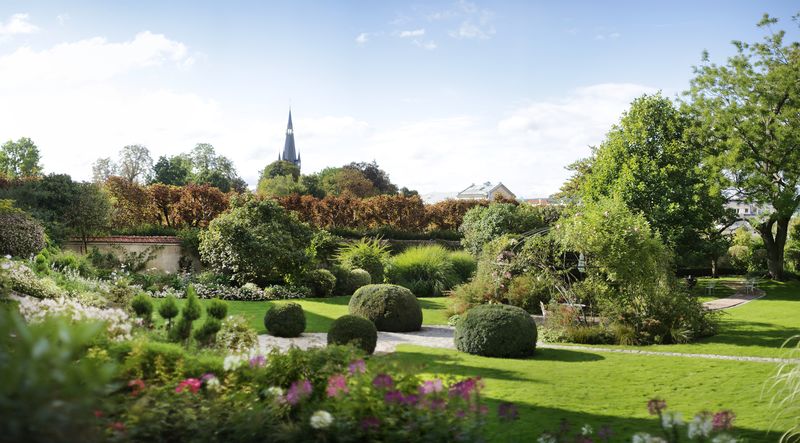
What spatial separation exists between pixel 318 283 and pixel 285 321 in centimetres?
808

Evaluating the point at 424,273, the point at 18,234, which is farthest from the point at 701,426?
the point at 424,273

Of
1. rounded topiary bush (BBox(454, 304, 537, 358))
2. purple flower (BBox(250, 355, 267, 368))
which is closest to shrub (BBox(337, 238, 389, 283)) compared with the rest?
rounded topiary bush (BBox(454, 304, 537, 358))

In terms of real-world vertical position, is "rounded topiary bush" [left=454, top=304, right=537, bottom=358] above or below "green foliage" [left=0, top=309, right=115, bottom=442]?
below

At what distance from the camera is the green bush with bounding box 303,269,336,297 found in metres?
20.0

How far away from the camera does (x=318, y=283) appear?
787 inches

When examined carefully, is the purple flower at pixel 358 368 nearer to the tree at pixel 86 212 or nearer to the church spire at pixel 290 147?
the tree at pixel 86 212

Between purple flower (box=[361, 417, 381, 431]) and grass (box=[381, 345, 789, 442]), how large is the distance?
0.85 meters

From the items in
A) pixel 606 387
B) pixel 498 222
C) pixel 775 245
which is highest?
pixel 498 222

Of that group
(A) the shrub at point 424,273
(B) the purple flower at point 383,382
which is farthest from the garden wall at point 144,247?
(B) the purple flower at point 383,382

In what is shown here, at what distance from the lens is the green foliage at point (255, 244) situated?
1919 centimetres

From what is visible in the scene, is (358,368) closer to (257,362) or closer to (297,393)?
(297,393)

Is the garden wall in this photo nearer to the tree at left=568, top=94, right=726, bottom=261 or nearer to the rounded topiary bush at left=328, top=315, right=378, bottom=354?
the rounded topiary bush at left=328, top=315, right=378, bottom=354

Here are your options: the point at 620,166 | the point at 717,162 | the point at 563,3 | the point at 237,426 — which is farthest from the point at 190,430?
the point at 717,162

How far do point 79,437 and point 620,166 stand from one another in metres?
22.9
